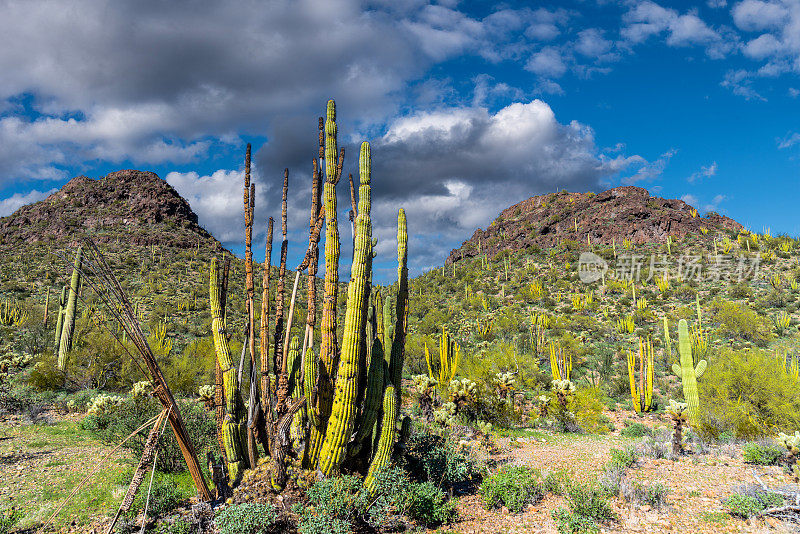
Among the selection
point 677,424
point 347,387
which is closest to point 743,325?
point 677,424

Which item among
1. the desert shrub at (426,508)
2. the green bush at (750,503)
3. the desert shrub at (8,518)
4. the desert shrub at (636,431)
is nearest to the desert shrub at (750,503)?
the green bush at (750,503)

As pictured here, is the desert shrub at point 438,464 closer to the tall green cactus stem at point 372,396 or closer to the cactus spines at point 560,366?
the tall green cactus stem at point 372,396

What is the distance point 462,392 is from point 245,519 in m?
8.77

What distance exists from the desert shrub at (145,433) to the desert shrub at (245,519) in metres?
2.56

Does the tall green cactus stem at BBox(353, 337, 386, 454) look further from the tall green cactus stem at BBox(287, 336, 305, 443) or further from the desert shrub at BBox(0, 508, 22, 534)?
the desert shrub at BBox(0, 508, 22, 534)

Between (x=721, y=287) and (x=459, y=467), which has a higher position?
(x=721, y=287)

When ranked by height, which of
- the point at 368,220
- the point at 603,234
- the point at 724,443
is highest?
the point at 603,234

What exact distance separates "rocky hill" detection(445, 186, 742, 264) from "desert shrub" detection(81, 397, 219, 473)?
4676cm

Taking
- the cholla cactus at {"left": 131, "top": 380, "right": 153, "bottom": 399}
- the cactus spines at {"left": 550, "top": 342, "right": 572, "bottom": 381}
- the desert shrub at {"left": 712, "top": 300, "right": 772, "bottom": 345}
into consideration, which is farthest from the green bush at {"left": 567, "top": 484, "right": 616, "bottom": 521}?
the desert shrub at {"left": 712, "top": 300, "right": 772, "bottom": 345}

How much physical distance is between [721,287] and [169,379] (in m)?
37.4

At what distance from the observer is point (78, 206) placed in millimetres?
55875

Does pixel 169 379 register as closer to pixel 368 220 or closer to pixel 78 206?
pixel 368 220

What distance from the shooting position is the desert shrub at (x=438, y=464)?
730cm

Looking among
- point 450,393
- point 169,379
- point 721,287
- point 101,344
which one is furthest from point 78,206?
point 721,287
